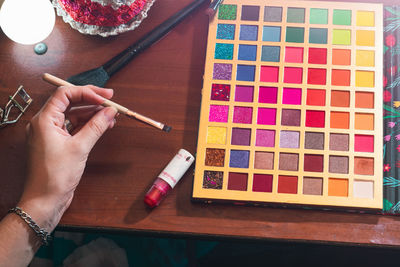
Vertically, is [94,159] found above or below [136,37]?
below

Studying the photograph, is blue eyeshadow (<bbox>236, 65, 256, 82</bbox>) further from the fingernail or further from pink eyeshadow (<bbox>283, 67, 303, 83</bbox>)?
the fingernail

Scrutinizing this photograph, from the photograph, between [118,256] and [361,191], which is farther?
[118,256]

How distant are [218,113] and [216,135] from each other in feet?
0.15

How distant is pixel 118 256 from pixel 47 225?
47 cm

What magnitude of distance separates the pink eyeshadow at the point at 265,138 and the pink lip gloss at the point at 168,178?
0.13 m

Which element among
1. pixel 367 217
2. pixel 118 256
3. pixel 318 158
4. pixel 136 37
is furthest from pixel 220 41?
pixel 118 256

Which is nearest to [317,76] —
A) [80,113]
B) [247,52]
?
[247,52]

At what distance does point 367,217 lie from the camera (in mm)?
703

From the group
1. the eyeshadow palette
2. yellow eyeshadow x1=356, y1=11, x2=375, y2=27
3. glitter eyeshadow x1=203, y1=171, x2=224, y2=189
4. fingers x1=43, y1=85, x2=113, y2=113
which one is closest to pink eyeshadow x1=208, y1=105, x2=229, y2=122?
the eyeshadow palette

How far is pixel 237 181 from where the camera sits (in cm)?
71

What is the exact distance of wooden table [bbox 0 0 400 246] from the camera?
0.70 m

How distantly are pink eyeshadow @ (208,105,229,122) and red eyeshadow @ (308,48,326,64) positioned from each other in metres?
0.20

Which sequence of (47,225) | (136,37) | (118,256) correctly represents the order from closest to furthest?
(47,225) → (136,37) → (118,256)

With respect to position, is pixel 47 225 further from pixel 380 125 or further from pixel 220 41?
pixel 380 125
